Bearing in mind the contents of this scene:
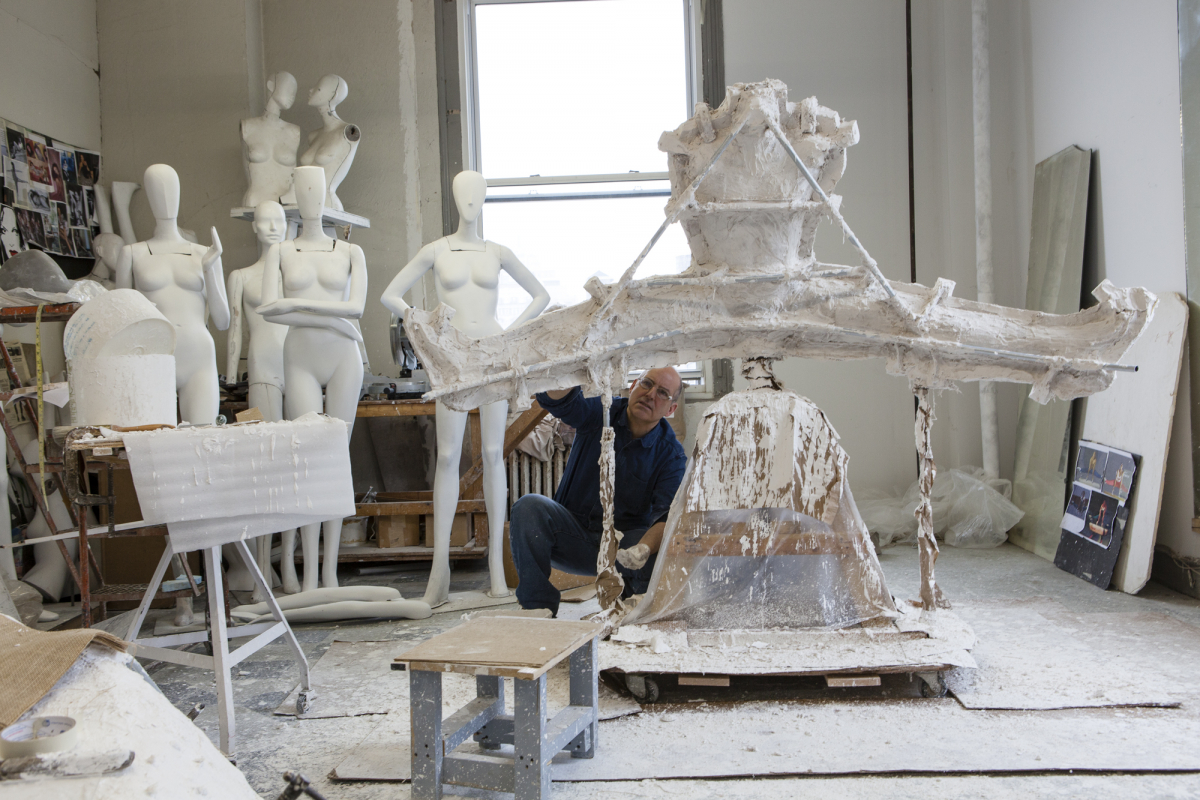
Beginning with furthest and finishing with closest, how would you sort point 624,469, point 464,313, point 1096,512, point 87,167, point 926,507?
point 87,167
point 1096,512
point 464,313
point 624,469
point 926,507

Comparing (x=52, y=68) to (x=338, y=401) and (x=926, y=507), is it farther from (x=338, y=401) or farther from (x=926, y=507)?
(x=926, y=507)

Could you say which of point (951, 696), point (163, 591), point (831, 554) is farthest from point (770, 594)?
point (163, 591)

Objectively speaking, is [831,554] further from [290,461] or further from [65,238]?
[65,238]

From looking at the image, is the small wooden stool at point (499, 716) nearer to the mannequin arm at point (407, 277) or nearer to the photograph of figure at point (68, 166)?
the mannequin arm at point (407, 277)

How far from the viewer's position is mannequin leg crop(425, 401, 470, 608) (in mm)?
4820

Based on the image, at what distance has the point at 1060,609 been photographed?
4.21 meters

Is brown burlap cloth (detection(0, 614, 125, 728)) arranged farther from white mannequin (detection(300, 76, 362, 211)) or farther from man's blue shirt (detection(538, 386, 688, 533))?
white mannequin (detection(300, 76, 362, 211))

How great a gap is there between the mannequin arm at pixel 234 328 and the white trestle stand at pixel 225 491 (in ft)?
9.57

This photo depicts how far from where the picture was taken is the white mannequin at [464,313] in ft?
15.8

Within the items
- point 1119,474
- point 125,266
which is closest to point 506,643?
point 125,266

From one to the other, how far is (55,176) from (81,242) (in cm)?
45

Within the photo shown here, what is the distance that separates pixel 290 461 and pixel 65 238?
13.7ft

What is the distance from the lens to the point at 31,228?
585 centimetres

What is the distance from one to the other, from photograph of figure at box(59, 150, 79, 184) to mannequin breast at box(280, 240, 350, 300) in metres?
2.54
